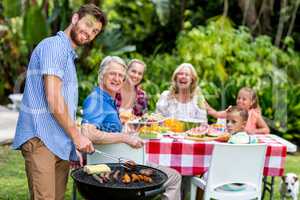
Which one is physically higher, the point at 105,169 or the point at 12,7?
the point at 12,7

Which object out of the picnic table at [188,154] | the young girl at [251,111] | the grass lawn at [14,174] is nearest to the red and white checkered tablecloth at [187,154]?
the picnic table at [188,154]

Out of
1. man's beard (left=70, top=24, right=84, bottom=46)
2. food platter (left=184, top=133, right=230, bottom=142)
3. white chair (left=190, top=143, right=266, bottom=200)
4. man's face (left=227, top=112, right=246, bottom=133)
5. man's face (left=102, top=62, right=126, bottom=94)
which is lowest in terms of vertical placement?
white chair (left=190, top=143, right=266, bottom=200)

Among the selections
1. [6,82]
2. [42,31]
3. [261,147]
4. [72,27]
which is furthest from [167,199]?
[6,82]

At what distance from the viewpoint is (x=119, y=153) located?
3.61m

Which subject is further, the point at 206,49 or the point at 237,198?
the point at 206,49

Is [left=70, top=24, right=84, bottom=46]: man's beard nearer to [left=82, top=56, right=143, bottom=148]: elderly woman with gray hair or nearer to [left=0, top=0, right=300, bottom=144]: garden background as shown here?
[left=82, top=56, right=143, bottom=148]: elderly woman with gray hair

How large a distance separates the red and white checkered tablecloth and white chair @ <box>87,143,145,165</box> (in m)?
0.32

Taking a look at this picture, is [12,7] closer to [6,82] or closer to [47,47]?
[6,82]

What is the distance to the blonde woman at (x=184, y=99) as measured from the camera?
506 cm

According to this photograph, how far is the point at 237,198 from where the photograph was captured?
383 centimetres

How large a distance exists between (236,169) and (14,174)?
2.96m

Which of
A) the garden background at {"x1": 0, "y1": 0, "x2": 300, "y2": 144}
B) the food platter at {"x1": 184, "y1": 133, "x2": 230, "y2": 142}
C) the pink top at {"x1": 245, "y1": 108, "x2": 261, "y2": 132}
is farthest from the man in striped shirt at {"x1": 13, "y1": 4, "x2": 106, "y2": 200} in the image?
the garden background at {"x1": 0, "y1": 0, "x2": 300, "y2": 144}

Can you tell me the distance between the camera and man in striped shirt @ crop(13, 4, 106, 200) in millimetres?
2922

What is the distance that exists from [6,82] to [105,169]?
758cm
